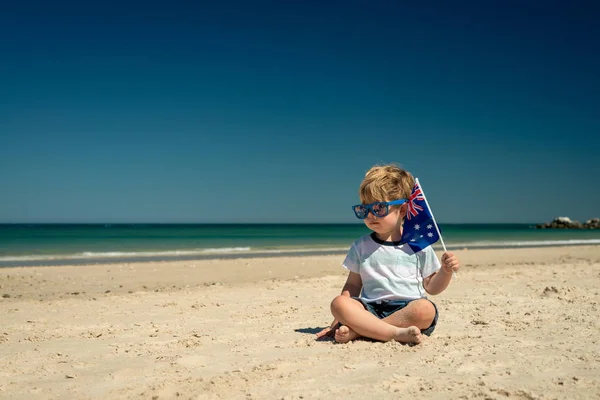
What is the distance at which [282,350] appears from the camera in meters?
3.84

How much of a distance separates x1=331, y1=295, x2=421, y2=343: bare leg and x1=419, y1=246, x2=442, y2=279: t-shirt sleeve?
45 cm

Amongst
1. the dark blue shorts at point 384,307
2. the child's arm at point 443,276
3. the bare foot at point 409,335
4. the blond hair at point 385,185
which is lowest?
the bare foot at point 409,335

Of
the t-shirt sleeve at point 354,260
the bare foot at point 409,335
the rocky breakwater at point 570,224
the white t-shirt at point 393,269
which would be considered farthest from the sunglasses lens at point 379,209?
the rocky breakwater at point 570,224

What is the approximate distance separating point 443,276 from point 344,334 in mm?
862

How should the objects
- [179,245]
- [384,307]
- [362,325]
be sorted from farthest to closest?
1. [179,245]
2. [384,307]
3. [362,325]

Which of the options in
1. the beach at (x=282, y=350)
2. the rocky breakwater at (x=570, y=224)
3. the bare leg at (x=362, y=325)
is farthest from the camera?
the rocky breakwater at (x=570, y=224)

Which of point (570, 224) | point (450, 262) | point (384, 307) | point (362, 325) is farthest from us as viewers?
point (570, 224)

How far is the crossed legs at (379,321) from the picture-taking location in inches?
150

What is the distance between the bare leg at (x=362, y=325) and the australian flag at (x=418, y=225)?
60 centimetres

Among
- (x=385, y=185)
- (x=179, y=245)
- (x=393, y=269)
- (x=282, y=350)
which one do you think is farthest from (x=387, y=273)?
(x=179, y=245)

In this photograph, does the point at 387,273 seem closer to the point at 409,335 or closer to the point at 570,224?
the point at 409,335

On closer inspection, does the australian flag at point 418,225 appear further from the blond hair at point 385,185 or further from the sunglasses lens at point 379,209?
the sunglasses lens at point 379,209

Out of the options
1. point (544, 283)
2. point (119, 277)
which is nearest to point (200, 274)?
point (119, 277)

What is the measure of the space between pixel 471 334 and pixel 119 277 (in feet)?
28.6
